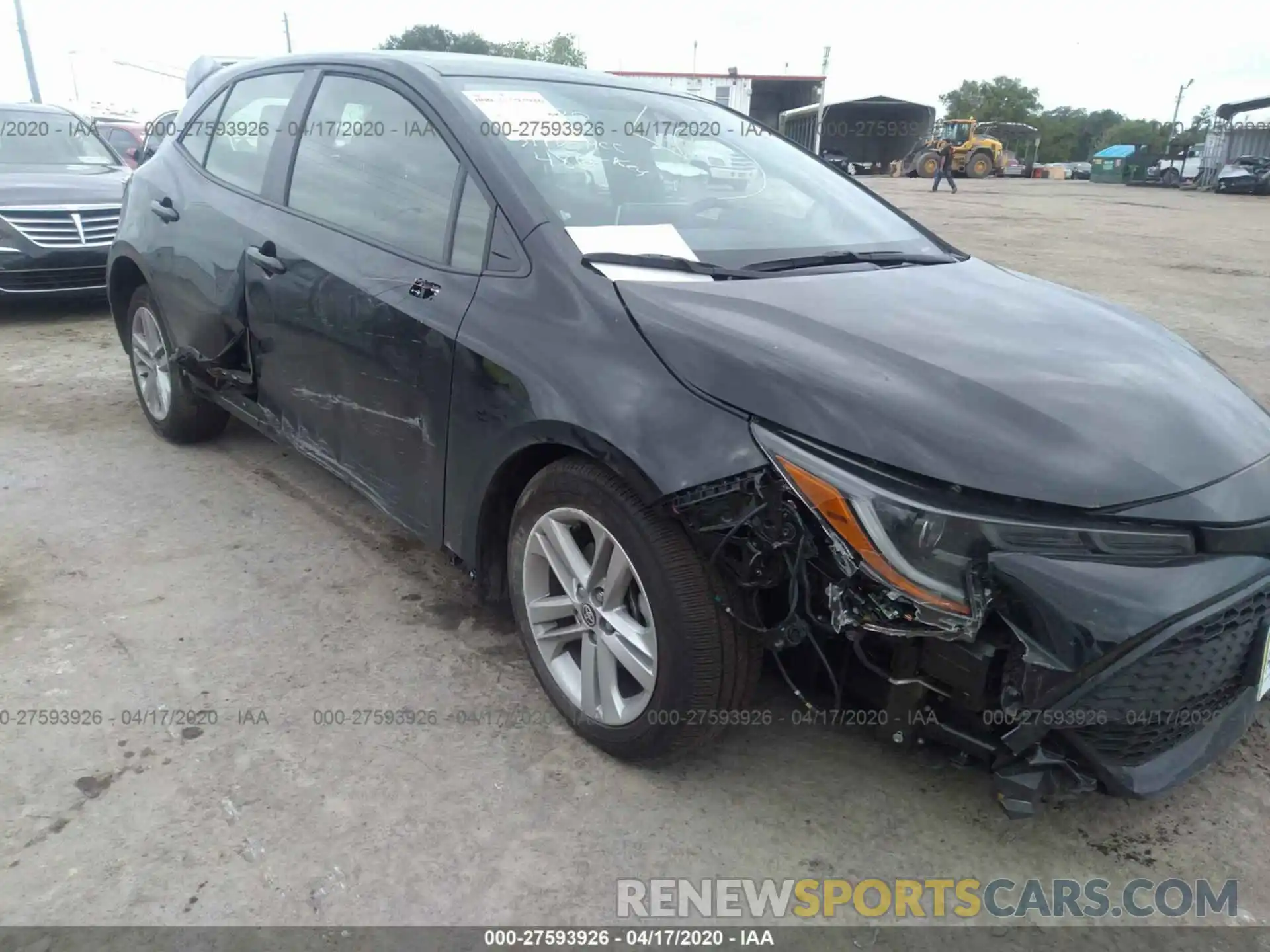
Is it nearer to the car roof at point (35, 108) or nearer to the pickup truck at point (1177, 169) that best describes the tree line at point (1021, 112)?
the pickup truck at point (1177, 169)

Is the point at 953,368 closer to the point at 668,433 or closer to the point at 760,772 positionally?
the point at 668,433

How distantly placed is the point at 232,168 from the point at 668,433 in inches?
99.8

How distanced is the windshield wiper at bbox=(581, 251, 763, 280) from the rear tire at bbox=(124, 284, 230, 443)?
7.95 feet

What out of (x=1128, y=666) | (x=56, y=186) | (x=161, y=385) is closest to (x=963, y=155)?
(x=56, y=186)

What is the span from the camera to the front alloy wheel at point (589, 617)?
6.91 ft

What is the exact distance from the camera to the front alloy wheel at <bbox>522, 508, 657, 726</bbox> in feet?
6.91

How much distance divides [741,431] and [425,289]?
1.12m

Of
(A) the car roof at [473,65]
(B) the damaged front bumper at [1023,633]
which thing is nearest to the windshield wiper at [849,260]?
(B) the damaged front bumper at [1023,633]

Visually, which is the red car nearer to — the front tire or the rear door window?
the rear door window

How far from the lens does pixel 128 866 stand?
6.35 feet

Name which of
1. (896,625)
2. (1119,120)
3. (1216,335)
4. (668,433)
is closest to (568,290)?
(668,433)

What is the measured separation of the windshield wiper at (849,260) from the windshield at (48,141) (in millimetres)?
7404

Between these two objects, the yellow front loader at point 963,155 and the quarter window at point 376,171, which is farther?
the yellow front loader at point 963,155

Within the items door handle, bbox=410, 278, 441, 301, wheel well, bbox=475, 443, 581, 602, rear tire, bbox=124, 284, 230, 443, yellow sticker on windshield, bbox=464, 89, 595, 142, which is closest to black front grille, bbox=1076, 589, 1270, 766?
wheel well, bbox=475, 443, 581, 602
